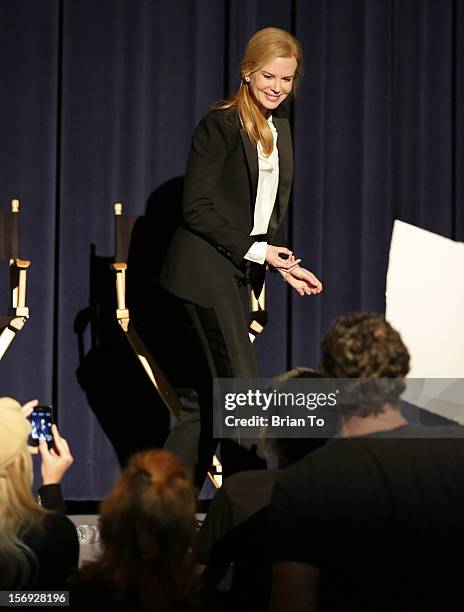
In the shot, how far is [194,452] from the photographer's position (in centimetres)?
301

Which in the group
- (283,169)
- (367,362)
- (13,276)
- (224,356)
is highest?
(283,169)

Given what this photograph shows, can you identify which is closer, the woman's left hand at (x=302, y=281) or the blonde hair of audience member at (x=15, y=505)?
the blonde hair of audience member at (x=15, y=505)

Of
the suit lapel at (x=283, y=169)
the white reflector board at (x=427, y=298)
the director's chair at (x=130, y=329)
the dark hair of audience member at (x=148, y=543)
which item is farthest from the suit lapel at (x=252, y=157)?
the dark hair of audience member at (x=148, y=543)

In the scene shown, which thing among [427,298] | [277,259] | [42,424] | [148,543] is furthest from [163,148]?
[148,543]

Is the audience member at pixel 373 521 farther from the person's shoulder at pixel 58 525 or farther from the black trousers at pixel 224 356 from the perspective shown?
the black trousers at pixel 224 356

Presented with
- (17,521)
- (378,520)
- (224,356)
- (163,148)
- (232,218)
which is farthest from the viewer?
(163,148)

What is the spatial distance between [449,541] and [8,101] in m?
2.76

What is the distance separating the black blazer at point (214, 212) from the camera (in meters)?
2.87

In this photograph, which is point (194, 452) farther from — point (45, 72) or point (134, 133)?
point (45, 72)

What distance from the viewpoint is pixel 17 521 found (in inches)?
65.7

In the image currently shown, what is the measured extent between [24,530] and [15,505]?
45mm

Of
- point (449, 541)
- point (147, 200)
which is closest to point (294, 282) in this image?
point (147, 200)

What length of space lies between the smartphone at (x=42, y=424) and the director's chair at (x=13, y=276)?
3.02 feet

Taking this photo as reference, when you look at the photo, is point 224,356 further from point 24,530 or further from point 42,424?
point 24,530
